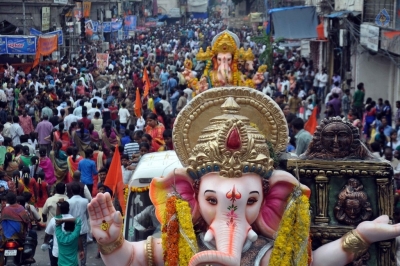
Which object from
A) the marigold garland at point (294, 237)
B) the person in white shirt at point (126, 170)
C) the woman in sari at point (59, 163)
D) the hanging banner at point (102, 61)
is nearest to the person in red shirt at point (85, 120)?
the woman in sari at point (59, 163)

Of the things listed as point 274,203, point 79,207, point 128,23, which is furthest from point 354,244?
point 128,23

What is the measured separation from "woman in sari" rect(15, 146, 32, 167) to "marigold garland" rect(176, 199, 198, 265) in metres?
6.24

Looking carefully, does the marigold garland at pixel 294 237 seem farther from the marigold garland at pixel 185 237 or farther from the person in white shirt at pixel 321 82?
the person in white shirt at pixel 321 82

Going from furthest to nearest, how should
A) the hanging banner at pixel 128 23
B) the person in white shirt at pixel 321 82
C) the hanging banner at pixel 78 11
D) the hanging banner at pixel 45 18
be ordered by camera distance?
the hanging banner at pixel 128 23, the hanging banner at pixel 78 11, the hanging banner at pixel 45 18, the person in white shirt at pixel 321 82

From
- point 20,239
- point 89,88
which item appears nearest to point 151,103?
point 89,88

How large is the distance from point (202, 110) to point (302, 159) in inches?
31.7

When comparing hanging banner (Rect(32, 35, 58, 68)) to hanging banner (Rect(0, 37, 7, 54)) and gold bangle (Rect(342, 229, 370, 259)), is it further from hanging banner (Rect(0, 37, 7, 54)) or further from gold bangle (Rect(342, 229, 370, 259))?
gold bangle (Rect(342, 229, 370, 259))

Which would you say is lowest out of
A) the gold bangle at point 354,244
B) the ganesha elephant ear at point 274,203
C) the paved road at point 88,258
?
the paved road at point 88,258

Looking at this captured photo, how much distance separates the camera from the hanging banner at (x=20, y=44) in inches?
909

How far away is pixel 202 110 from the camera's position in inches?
229

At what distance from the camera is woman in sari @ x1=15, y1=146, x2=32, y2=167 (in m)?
11.2

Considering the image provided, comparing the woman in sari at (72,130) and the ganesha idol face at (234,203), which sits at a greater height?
the ganesha idol face at (234,203)

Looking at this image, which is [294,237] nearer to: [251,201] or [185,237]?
[251,201]

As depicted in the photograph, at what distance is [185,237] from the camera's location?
17.4ft
